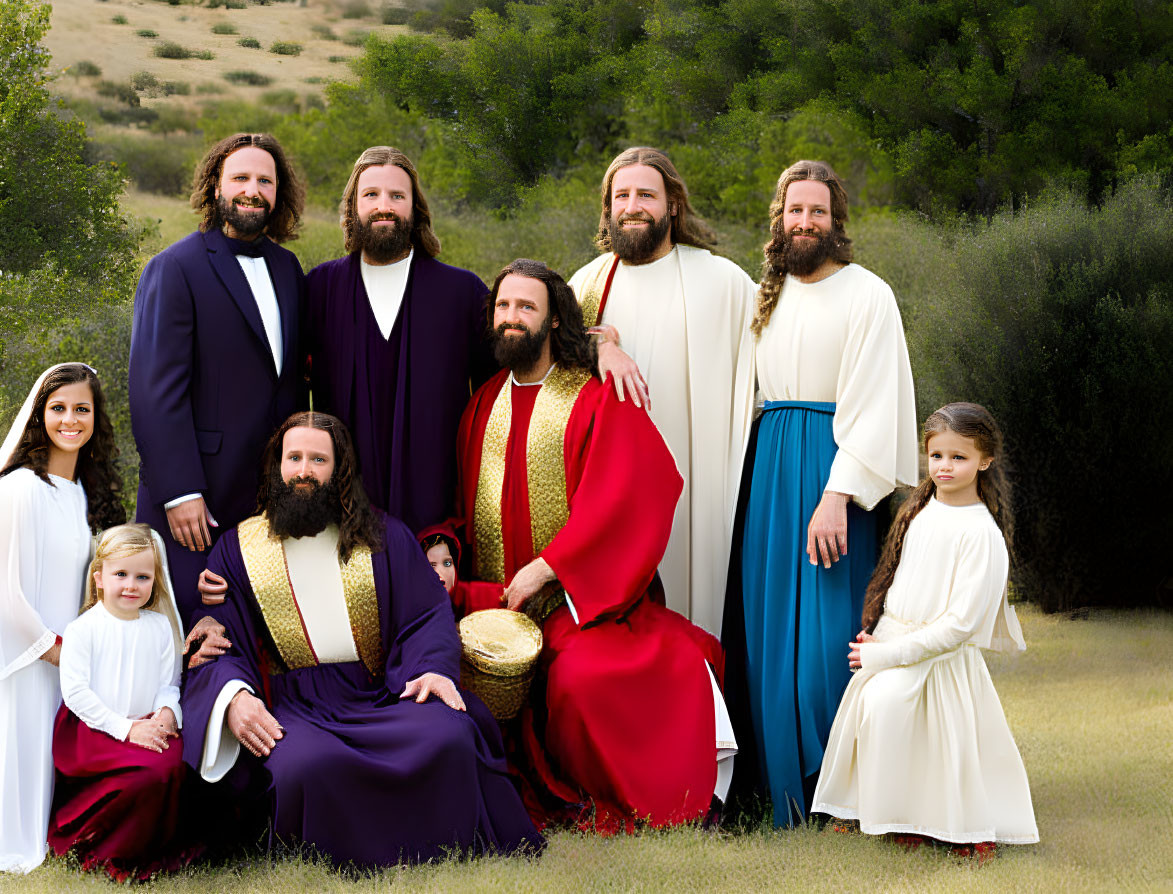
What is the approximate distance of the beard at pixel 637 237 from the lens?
16.0ft

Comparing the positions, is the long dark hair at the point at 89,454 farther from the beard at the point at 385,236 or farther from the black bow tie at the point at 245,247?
the beard at the point at 385,236

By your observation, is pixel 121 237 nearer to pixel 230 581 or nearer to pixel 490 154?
pixel 230 581

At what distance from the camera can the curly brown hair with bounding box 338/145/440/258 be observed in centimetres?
476

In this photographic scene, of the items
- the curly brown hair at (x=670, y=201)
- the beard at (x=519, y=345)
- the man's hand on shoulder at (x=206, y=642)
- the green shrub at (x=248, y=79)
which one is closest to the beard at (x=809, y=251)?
the curly brown hair at (x=670, y=201)

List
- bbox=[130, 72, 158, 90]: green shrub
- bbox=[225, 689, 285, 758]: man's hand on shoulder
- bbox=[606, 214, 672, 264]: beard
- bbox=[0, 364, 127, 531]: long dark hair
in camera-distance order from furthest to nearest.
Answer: bbox=[130, 72, 158, 90]: green shrub → bbox=[606, 214, 672, 264]: beard → bbox=[0, 364, 127, 531]: long dark hair → bbox=[225, 689, 285, 758]: man's hand on shoulder

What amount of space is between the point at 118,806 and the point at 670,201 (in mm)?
3200

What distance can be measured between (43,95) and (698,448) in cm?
1073

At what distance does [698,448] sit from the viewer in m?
4.96

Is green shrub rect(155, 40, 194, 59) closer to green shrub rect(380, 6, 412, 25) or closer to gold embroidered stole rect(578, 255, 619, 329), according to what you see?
green shrub rect(380, 6, 412, 25)

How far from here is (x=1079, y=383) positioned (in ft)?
29.0

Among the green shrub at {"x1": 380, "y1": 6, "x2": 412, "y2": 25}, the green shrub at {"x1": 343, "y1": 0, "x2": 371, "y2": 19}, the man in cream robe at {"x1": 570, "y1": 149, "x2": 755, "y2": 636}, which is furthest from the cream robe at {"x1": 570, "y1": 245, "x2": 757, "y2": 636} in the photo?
the green shrub at {"x1": 343, "y1": 0, "x2": 371, "y2": 19}

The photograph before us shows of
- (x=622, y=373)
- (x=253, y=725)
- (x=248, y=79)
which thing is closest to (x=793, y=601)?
(x=622, y=373)

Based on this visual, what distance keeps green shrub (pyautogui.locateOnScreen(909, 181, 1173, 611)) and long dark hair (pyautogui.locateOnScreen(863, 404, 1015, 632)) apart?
17.1 feet

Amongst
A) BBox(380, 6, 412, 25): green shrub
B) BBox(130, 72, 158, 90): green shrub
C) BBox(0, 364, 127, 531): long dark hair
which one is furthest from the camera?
BBox(380, 6, 412, 25): green shrub
